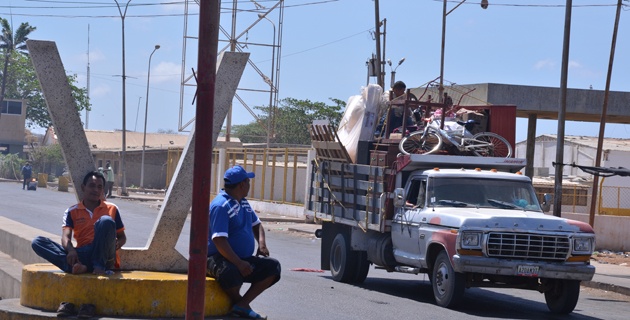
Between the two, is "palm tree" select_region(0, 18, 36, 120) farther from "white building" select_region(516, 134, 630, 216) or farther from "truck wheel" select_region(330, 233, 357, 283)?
"truck wheel" select_region(330, 233, 357, 283)

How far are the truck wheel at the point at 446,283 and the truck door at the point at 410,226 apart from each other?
39cm

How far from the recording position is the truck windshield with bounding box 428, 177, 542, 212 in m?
13.8

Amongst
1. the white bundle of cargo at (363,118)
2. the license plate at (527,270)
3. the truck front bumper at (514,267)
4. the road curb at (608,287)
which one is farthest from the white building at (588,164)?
the license plate at (527,270)

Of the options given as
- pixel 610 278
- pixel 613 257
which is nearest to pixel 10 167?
pixel 613 257

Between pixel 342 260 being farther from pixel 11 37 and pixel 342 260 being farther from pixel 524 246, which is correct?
pixel 11 37

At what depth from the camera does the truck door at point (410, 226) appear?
1377 centimetres

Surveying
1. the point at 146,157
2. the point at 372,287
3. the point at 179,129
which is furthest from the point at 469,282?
the point at 146,157

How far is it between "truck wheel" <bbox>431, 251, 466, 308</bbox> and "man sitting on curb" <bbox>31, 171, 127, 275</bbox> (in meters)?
5.50

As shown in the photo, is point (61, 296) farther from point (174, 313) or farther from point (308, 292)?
point (308, 292)

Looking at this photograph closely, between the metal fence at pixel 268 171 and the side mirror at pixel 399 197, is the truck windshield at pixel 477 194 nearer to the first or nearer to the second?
the side mirror at pixel 399 197

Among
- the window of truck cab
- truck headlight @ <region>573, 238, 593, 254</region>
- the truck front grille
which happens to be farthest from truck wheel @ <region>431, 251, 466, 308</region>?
truck headlight @ <region>573, 238, 593, 254</region>

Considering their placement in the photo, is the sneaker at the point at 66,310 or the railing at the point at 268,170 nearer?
the sneaker at the point at 66,310

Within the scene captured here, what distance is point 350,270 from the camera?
51.6ft

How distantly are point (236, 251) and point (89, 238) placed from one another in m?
1.44
